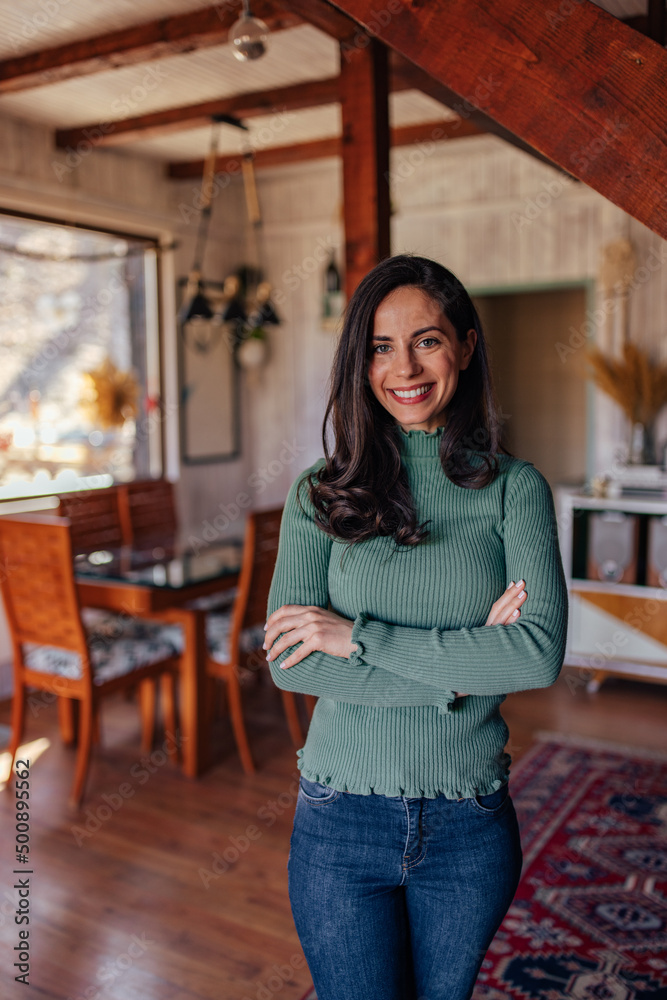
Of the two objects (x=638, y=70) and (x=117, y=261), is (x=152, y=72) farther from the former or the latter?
(x=638, y=70)

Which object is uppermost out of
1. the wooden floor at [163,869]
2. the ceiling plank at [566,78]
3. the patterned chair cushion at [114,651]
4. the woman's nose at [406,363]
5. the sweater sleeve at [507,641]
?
the ceiling plank at [566,78]

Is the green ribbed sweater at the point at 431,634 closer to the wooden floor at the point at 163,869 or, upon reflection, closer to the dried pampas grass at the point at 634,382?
the wooden floor at the point at 163,869

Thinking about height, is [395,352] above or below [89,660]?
above

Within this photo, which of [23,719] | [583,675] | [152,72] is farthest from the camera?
[583,675]

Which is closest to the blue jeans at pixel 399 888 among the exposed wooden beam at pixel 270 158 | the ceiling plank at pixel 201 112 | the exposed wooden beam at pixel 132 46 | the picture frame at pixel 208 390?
the exposed wooden beam at pixel 132 46

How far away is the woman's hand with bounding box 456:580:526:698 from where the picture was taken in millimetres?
1232

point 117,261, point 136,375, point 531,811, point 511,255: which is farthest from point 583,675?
point 117,261

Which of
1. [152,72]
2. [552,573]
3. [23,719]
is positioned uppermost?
[152,72]

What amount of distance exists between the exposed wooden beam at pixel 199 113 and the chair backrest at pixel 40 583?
228cm

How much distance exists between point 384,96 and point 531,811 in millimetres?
2602

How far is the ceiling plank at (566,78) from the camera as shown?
123cm

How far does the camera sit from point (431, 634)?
1229 mm

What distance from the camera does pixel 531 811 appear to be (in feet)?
9.94

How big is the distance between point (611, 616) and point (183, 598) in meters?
2.21
